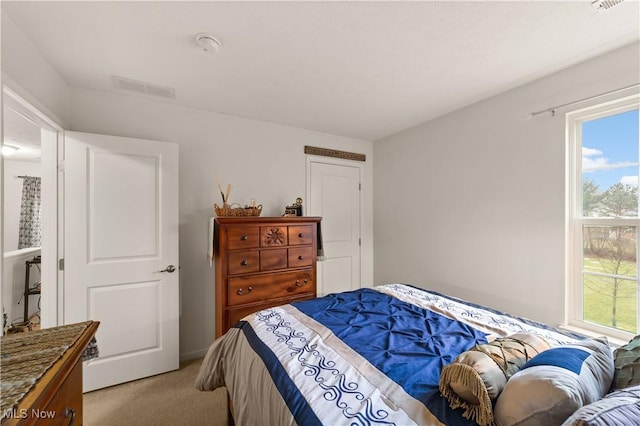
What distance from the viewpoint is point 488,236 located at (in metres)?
2.50

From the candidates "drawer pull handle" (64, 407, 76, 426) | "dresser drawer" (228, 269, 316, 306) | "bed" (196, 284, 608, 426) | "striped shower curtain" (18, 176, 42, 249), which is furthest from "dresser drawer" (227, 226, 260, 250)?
"striped shower curtain" (18, 176, 42, 249)

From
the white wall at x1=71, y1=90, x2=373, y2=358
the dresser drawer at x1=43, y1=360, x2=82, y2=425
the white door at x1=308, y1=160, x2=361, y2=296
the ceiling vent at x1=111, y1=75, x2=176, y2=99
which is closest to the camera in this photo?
the dresser drawer at x1=43, y1=360, x2=82, y2=425

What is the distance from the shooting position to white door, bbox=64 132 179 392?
2.13m

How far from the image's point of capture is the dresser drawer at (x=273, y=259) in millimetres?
2496

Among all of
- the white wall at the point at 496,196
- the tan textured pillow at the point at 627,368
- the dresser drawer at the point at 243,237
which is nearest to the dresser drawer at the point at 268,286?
the dresser drawer at the point at 243,237

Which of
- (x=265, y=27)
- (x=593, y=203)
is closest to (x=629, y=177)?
(x=593, y=203)

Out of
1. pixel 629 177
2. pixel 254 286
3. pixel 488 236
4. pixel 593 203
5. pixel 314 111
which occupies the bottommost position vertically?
pixel 254 286

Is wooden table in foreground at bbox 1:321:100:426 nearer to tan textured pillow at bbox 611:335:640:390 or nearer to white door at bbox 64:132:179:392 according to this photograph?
white door at bbox 64:132:179:392

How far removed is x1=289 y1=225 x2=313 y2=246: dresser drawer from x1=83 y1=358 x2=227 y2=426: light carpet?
136 cm

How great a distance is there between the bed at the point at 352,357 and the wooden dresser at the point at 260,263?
0.71 m

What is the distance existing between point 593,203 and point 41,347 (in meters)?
3.16

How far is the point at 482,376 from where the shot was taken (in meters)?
0.86

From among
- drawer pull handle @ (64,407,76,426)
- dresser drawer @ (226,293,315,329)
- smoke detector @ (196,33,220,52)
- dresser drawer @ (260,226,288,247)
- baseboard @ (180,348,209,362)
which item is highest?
smoke detector @ (196,33,220,52)

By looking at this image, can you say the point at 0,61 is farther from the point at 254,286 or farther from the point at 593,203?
the point at 593,203
